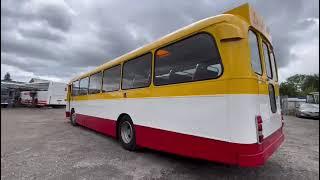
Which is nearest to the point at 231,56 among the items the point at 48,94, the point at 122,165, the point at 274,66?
the point at 274,66

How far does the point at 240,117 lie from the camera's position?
11.0ft

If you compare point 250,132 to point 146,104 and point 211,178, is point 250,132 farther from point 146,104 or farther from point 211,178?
point 146,104

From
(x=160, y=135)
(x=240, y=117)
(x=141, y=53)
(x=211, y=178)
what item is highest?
(x=141, y=53)

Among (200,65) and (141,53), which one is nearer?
(200,65)

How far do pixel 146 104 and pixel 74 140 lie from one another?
3510mm

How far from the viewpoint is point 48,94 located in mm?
26094

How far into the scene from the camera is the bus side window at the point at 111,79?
21.7ft

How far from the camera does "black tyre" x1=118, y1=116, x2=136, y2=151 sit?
575cm

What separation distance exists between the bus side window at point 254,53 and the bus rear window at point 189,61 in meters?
0.57

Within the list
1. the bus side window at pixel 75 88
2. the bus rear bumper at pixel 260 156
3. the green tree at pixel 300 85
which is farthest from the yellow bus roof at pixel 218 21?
the green tree at pixel 300 85

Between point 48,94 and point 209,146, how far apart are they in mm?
25845

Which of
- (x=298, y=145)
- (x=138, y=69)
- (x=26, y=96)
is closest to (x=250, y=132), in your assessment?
(x=138, y=69)

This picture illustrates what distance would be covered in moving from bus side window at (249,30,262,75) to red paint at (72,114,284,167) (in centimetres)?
112

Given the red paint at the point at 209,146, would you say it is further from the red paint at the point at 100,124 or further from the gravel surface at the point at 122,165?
the red paint at the point at 100,124
